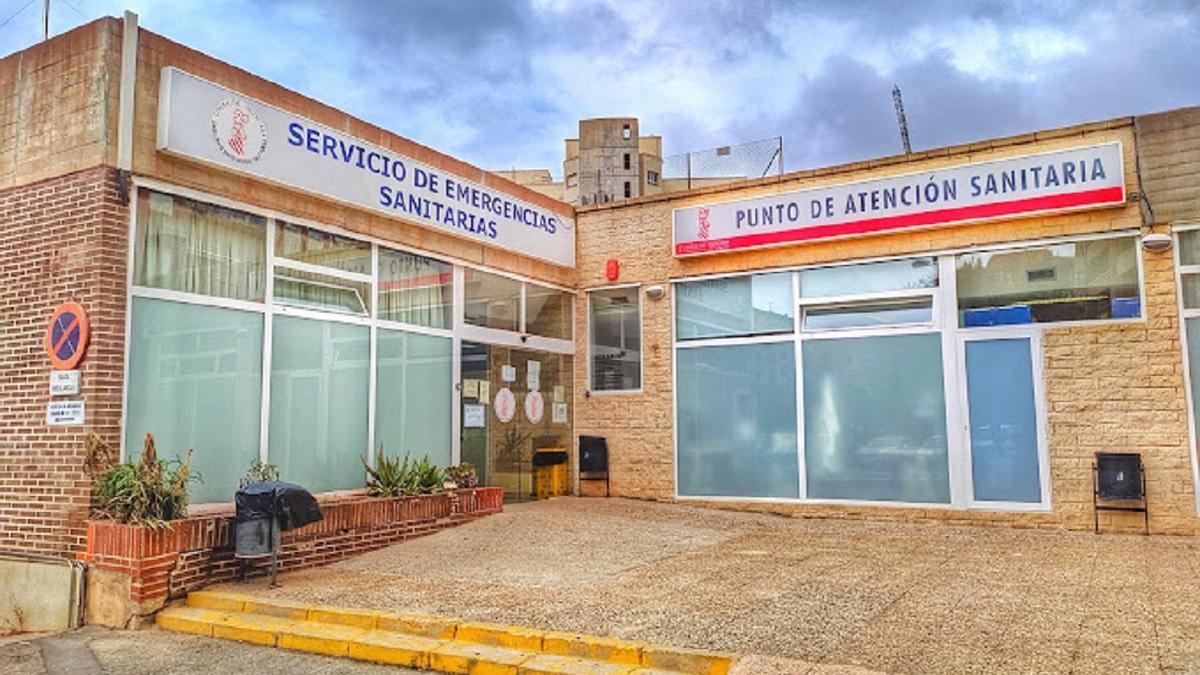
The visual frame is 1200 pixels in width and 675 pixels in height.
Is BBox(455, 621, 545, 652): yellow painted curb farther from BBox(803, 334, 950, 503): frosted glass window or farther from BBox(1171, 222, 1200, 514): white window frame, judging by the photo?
BBox(1171, 222, 1200, 514): white window frame

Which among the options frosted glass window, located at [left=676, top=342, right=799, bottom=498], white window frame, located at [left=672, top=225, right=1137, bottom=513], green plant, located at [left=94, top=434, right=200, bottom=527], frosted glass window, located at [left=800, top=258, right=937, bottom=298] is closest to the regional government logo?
green plant, located at [left=94, top=434, right=200, bottom=527]

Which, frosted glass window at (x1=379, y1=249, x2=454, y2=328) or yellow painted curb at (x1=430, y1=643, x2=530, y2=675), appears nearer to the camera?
yellow painted curb at (x1=430, y1=643, x2=530, y2=675)

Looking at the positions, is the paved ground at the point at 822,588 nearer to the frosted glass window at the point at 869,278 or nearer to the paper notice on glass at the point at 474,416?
the paper notice on glass at the point at 474,416

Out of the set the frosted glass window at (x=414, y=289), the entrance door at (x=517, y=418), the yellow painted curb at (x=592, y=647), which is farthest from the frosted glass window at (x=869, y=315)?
the yellow painted curb at (x=592, y=647)

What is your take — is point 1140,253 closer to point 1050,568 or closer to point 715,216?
point 1050,568

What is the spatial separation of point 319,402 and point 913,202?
775 centimetres

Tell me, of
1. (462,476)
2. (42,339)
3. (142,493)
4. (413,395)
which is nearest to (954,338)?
(462,476)

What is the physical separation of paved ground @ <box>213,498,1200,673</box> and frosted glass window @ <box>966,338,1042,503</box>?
Answer: 77 centimetres

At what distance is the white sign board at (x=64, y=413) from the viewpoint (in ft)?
24.8

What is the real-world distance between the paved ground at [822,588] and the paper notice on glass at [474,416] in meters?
1.41

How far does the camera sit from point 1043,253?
10906mm

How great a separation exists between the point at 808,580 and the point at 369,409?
5.34m

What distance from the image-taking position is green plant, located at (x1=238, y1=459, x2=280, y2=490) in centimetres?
862

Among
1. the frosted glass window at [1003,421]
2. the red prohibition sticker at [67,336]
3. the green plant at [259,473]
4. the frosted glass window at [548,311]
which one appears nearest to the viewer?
the red prohibition sticker at [67,336]
